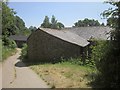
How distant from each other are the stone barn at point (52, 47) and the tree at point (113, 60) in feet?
58.0

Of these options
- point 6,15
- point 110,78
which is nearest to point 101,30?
point 6,15

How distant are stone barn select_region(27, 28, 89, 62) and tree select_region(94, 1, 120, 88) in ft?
58.0

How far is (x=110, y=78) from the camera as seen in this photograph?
12094 millimetres

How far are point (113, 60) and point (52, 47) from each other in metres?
21.7

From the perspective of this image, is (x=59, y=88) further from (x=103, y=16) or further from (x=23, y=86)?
(x=103, y=16)

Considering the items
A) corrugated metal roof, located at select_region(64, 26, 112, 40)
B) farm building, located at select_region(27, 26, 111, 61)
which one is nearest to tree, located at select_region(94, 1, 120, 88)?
farm building, located at select_region(27, 26, 111, 61)

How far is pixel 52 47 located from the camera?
33500 millimetres

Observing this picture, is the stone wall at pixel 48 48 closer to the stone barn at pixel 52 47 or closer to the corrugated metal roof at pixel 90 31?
the stone barn at pixel 52 47

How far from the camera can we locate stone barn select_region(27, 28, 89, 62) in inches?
1246

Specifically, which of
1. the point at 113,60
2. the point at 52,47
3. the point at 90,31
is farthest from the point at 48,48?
the point at 113,60

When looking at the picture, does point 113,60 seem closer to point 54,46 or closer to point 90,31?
point 54,46

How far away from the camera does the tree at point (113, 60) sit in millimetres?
11867

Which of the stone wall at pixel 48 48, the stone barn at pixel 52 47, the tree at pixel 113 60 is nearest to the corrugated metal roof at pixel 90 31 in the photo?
the stone barn at pixel 52 47

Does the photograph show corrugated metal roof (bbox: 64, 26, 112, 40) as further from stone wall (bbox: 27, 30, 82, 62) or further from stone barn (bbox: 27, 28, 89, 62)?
stone wall (bbox: 27, 30, 82, 62)
